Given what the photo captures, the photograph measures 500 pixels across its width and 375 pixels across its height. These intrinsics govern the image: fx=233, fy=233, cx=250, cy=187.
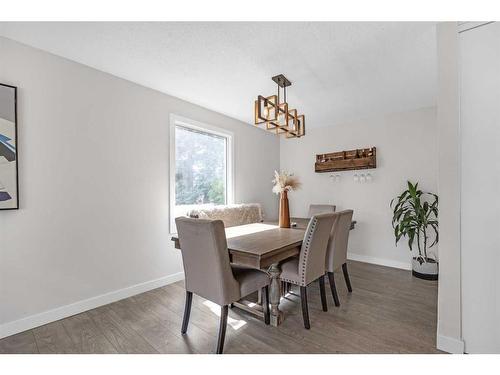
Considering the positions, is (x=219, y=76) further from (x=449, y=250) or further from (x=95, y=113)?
(x=449, y=250)

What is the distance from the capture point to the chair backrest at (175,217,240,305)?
1563 millimetres

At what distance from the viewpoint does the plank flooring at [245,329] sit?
166cm

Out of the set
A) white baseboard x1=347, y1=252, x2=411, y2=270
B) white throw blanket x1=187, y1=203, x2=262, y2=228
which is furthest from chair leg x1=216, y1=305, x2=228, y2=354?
white baseboard x1=347, y1=252, x2=411, y2=270

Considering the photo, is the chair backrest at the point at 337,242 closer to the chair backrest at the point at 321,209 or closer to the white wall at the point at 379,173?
the chair backrest at the point at 321,209

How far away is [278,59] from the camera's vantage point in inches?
82.4

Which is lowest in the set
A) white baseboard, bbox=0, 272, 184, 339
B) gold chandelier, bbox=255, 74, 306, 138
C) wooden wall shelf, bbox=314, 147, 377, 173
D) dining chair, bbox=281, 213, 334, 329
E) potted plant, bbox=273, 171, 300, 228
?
white baseboard, bbox=0, 272, 184, 339

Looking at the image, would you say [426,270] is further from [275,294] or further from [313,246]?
[275,294]

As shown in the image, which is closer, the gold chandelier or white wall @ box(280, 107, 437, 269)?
the gold chandelier

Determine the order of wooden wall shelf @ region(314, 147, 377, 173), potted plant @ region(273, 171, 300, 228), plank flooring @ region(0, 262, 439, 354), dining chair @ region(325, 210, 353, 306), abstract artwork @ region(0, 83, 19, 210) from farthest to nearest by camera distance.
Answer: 1. wooden wall shelf @ region(314, 147, 377, 173)
2. potted plant @ region(273, 171, 300, 228)
3. dining chair @ region(325, 210, 353, 306)
4. abstract artwork @ region(0, 83, 19, 210)
5. plank flooring @ region(0, 262, 439, 354)

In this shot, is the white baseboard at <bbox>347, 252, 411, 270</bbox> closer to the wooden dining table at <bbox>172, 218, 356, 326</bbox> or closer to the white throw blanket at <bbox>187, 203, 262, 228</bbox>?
the white throw blanket at <bbox>187, 203, 262, 228</bbox>

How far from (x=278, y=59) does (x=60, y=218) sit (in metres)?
2.40

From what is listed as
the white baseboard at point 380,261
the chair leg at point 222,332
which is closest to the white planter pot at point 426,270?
the white baseboard at point 380,261

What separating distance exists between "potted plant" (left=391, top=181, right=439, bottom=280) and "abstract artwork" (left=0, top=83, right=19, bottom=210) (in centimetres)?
412

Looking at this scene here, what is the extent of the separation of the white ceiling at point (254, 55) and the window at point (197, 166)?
1.76ft
